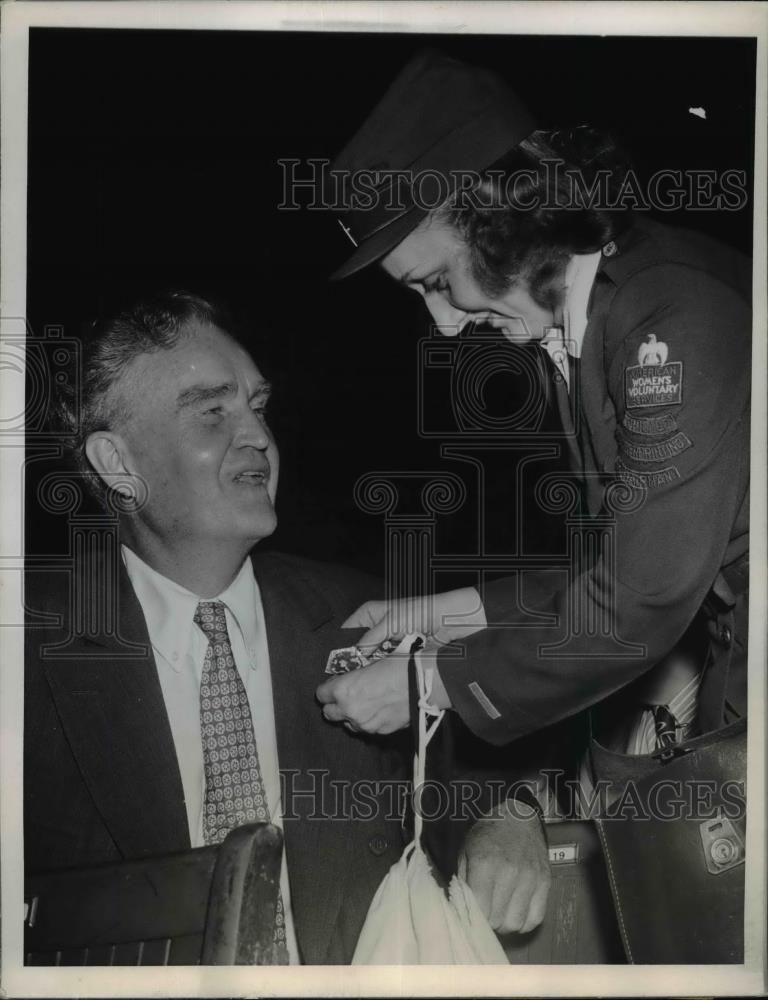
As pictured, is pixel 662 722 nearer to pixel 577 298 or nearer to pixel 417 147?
pixel 577 298

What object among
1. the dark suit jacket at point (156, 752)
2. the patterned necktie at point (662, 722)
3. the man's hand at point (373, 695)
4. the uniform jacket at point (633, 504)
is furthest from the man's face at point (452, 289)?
the patterned necktie at point (662, 722)

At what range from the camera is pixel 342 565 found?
246 centimetres

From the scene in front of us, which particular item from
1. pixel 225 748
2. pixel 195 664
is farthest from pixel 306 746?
pixel 195 664

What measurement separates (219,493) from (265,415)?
0.21 meters

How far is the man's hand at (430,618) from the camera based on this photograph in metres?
2.45

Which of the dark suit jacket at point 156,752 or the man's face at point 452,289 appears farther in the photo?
the man's face at point 452,289

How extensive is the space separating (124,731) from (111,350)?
0.87 metres

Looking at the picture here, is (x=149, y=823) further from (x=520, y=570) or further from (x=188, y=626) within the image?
(x=520, y=570)

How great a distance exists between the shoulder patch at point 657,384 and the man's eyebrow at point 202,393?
36.4 inches

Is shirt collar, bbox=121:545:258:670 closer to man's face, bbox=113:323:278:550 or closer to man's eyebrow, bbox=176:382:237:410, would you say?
man's face, bbox=113:323:278:550

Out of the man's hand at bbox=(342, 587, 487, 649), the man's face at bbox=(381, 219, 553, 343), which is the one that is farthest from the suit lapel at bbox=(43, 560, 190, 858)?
the man's face at bbox=(381, 219, 553, 343)

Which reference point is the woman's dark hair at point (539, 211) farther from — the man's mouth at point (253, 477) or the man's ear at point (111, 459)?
the man's ear at point (111, 459)

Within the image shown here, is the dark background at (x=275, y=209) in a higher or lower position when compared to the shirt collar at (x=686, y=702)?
higher

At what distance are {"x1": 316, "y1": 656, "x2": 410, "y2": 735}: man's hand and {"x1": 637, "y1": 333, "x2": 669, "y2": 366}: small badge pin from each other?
0.88 meters
